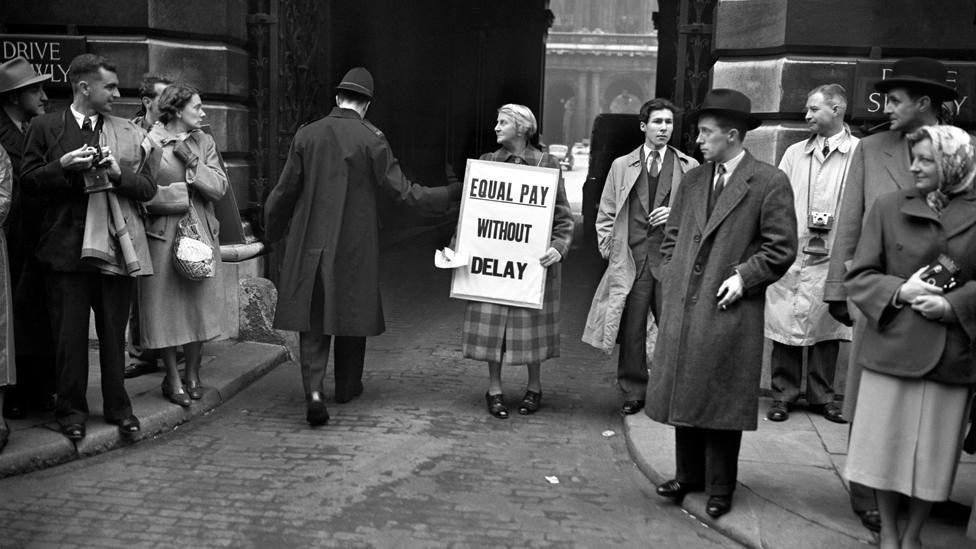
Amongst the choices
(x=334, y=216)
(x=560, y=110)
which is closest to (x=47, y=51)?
(x=334, y=216)

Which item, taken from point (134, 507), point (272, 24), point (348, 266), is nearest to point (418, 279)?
point (272, 24)

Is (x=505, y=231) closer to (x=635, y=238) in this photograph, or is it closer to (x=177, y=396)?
(x=635, y=238)

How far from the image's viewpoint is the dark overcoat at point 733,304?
497 cm

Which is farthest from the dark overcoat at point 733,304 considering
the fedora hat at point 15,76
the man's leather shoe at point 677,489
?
the fedora hat at point 15,76

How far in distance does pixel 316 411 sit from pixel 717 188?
2898 millimetres

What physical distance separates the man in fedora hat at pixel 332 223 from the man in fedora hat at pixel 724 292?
239 centimetres

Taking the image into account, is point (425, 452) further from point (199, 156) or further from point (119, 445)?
point (199, 156)

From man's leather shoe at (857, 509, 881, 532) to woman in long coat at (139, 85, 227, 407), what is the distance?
4.06 meters

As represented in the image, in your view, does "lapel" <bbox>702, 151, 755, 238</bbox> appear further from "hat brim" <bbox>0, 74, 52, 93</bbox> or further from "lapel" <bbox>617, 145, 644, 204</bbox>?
"hat brim" <bbox>0, 74, 52, 93</bbox>

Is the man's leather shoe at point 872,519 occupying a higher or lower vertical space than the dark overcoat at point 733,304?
lower

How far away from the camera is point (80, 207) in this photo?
19.6ft

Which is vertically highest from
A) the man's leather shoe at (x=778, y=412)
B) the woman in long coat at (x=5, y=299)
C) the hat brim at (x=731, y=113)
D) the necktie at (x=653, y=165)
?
the hat brim at (x=731, y=113)

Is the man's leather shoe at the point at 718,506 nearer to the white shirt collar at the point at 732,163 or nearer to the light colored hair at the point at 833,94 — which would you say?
the white shirt collar at the point at 732,163

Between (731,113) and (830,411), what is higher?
(731,113)
